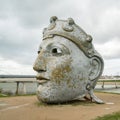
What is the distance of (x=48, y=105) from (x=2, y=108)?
1.82m

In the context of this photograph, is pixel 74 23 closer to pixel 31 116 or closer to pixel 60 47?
pixel 60 47

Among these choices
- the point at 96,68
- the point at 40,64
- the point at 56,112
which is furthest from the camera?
the point at 96,68

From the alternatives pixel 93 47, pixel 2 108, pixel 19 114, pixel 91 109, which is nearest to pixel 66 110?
pixel 91 109

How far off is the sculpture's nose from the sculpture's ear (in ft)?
6.92

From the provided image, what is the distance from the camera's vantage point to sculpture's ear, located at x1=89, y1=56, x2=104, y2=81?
14.3m

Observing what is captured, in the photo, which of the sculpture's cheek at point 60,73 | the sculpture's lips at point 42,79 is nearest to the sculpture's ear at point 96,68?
Result: the sculpture's cheek at point 60,73

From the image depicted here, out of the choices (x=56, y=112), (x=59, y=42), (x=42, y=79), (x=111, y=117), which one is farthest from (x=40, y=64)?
(x=111, y=117)

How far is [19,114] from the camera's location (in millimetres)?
11578

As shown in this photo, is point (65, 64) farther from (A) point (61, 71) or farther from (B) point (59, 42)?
(B) point (59, 42)

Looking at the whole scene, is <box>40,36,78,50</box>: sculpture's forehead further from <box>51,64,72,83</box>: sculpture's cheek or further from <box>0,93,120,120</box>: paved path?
<box>0,93,120,120</box>: paved path

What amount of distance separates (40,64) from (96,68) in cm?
257

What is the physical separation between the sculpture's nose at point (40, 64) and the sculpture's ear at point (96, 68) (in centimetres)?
211

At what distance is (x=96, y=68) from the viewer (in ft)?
47.8

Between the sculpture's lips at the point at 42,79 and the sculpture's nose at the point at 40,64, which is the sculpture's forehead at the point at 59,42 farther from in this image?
the sculpture's lips at the point at 42,79
